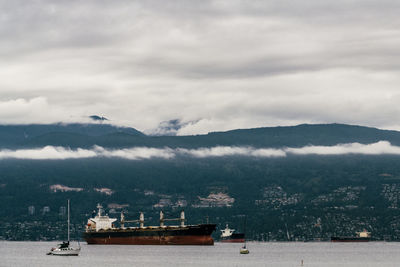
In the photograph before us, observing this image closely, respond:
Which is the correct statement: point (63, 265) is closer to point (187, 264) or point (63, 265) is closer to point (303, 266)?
point (187, 264)

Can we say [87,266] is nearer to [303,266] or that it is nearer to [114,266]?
[114,266]

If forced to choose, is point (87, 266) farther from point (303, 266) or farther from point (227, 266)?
point (303, 266)

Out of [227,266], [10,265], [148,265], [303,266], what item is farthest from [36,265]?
[303,266]

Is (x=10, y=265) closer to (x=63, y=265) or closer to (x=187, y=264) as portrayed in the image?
(x=63, y=265)

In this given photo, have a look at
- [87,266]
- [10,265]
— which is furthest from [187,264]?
[10,265]

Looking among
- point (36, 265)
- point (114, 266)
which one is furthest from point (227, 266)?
point (36, 265)

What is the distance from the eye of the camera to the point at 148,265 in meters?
197

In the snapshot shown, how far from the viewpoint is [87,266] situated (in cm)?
19138

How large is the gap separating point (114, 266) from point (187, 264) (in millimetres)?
14878

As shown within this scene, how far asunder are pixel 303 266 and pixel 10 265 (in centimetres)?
5875

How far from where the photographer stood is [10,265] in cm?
19838

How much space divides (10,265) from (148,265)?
27727 millimetres

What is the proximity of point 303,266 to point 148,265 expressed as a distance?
3120cm

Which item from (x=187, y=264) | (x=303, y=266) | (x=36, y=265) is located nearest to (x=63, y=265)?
(x=36, y=265)
